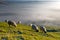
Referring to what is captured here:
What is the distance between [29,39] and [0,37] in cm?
202

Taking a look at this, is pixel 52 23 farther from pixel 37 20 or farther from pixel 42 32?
pixel 42 32

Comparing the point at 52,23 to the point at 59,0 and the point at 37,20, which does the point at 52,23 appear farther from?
the point at 59,0

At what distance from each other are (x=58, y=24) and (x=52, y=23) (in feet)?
3.42

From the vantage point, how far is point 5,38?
1628 cm

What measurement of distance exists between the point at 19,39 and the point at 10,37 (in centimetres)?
72

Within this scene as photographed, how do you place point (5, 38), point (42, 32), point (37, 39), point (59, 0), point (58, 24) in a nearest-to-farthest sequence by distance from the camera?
point (5, 38), point (37, 39), point (42, 32), point (58, 24), point (59, 0)

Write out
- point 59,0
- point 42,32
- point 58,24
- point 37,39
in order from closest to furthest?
1. point 37,39
2. point 42,32
3. point 58,24
4. point 59,0

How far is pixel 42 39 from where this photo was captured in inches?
699

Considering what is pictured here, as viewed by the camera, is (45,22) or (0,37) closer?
(0,37)

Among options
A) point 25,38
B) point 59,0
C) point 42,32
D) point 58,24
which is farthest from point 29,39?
point 59,0

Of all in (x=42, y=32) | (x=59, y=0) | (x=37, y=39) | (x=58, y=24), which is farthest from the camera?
(x=59, y=0)

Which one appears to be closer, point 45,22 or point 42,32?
point 42,32

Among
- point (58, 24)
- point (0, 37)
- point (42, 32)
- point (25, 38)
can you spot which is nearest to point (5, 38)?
point (0, 37)

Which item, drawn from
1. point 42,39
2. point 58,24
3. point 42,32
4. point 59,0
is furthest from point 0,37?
point 59,0
